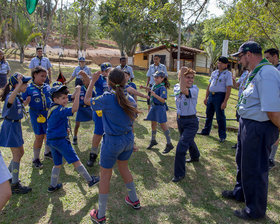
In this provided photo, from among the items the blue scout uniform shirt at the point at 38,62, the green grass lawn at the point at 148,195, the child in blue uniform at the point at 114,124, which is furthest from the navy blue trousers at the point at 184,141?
the blue scout uniform shirt at the point at 38,62

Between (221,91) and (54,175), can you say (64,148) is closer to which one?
(54,175)

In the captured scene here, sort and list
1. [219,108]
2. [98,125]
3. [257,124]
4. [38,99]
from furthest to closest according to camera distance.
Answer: [219,108] → [98,125] → [38,99] → [257,124]

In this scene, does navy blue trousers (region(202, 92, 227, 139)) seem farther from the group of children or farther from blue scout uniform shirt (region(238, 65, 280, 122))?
blue scout uniform shirt (region(238, 65, 280, 122))

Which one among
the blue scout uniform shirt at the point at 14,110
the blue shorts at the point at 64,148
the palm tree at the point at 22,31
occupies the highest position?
the palm tree at the point at 22,31

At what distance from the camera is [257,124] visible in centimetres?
285

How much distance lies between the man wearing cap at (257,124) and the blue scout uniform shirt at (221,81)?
2.78m

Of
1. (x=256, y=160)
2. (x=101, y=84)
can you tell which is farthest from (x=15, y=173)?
(x=256, y=160)

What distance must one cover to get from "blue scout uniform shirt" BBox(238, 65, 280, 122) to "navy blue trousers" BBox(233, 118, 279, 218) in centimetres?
13

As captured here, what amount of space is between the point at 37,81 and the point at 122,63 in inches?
131

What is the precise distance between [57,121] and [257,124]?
2749 millimetres

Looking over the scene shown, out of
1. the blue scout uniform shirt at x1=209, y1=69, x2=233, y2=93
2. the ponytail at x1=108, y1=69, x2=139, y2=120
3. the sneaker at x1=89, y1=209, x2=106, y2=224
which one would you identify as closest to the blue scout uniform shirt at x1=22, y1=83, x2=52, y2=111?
the ponytail at x1=108, y1=69, x2=139, y2=120

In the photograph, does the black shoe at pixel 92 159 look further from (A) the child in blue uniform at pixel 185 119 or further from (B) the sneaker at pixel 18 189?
(A) the child in blue uniform at pixel 185 119

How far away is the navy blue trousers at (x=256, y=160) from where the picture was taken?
286 centimetres

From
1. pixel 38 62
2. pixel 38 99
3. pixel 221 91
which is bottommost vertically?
pixel 38 99
